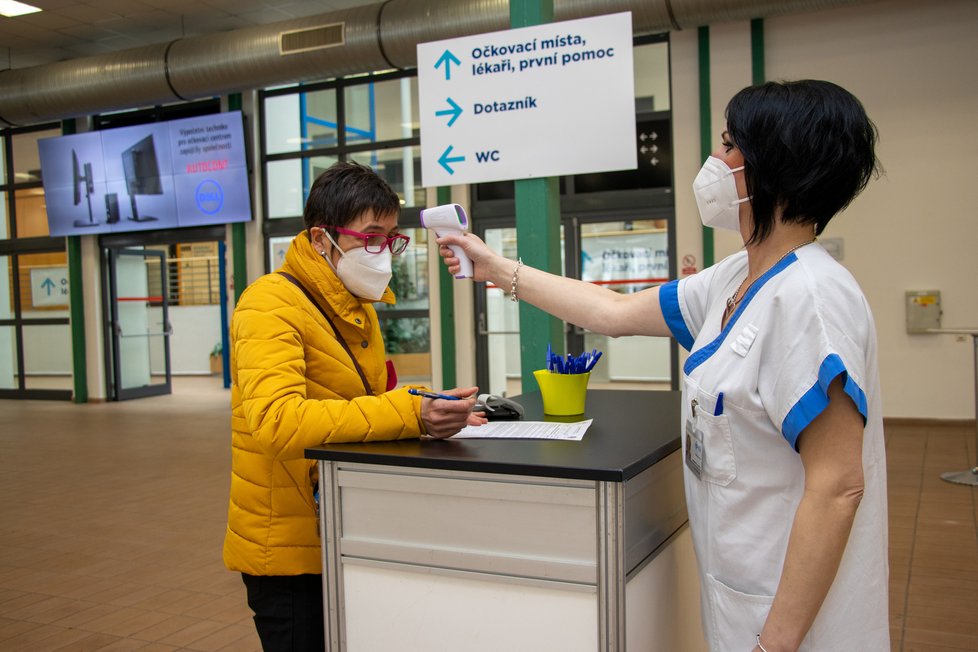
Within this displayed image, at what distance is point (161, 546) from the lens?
14.3 ft

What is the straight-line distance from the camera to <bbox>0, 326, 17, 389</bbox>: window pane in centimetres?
1190

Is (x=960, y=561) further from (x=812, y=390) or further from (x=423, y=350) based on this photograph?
(x=423, y=350)

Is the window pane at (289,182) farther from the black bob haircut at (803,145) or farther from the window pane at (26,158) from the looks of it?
the black bob haircut at (803,145)

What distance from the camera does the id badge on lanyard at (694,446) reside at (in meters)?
1.33

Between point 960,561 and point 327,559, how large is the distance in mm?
3285

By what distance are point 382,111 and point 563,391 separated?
7974 millimetres

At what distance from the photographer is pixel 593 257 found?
8.49m

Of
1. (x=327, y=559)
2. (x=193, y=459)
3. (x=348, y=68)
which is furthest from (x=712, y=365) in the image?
(x=348, y=68)

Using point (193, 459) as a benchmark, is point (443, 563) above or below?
above

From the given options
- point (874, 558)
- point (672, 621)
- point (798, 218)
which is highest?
point (798, 218)

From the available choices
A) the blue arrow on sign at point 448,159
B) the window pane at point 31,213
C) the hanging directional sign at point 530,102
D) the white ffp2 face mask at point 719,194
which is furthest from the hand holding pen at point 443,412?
the window pane at point 31,213

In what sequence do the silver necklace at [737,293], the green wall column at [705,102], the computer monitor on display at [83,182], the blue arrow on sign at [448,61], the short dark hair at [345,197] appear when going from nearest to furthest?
1. the silver necklace at [737,293]
2. the short dark hair at [345,197]
3. the blue arrow on sign at [448,61]
4. the green wall column at [705,102]
5. the computer monitor on display at [83,182]

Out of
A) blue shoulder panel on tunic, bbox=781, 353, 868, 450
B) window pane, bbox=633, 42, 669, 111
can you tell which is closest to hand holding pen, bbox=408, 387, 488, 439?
blue shoulder panel on tunic, bbox=781, 353, 868, 450

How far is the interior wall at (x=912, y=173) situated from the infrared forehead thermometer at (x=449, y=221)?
6.04 meters
